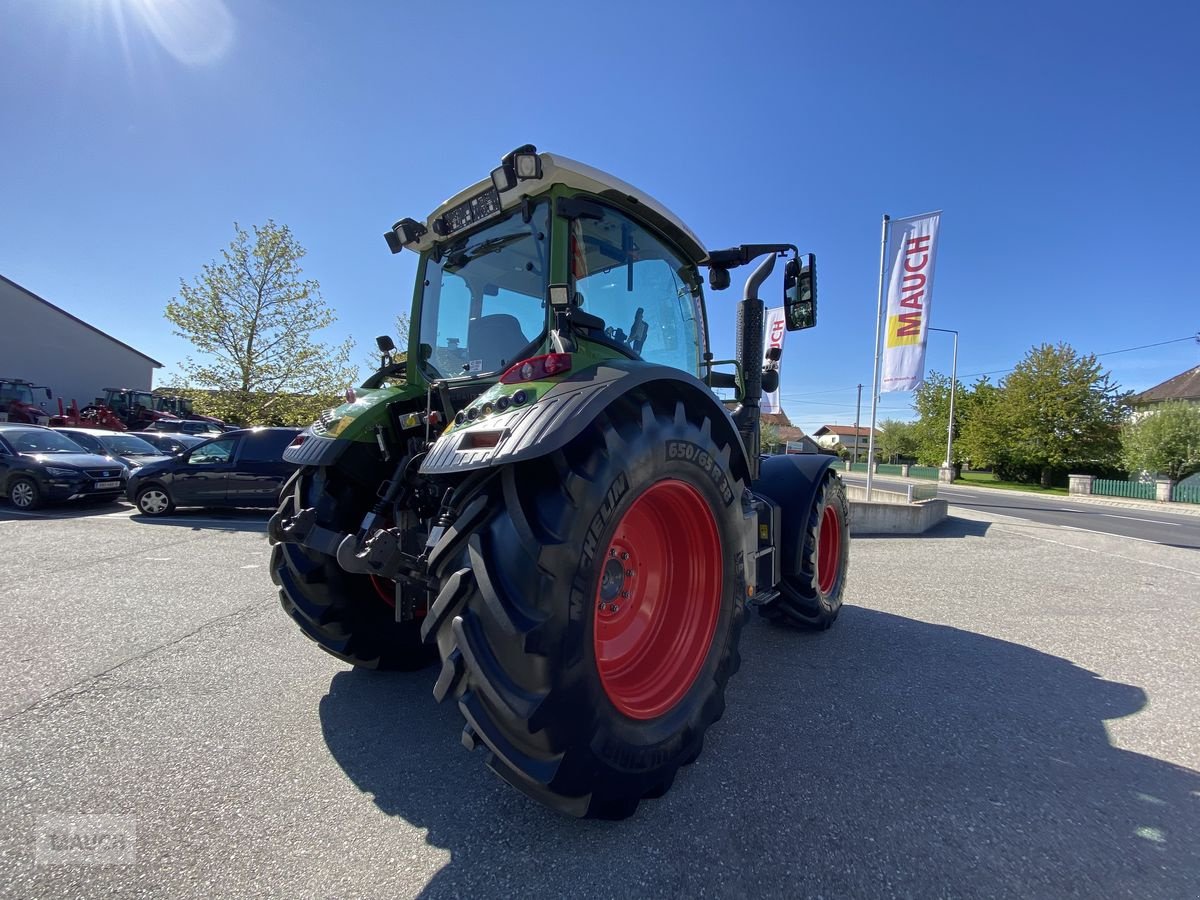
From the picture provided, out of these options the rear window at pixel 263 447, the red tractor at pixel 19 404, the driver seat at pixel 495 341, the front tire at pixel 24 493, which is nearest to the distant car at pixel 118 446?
the front tire at pixel 24 493

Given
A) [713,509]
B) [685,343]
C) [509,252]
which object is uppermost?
[509,252]

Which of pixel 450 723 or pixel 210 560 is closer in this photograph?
pixel 450 723

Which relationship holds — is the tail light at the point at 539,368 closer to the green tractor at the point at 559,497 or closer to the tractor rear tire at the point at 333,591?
the green tractor at the point at 559,497

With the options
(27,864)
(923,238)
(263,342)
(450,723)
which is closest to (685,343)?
(450,723)

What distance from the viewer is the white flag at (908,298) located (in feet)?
35.9

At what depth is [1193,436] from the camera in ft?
77.2

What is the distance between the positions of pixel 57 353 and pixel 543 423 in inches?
1455

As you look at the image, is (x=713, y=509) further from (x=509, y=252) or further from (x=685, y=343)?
(x=509, y=252)

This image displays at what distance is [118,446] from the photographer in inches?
455

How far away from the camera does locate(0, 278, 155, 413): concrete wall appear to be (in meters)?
24.4

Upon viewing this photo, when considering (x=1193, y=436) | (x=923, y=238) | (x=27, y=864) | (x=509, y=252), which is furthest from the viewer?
(x=1193, y=436)

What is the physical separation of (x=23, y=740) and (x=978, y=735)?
13.4ft

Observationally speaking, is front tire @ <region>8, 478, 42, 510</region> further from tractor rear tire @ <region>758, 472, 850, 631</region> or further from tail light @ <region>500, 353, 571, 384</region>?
tractor rear tire @ <region>758, 472, 850, 631</region>

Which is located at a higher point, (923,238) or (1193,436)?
(923,238)
